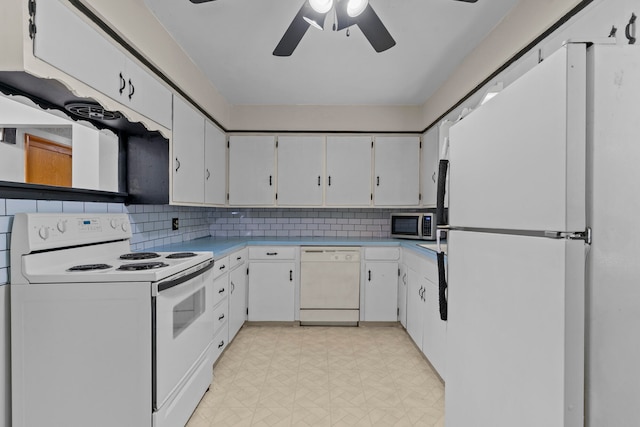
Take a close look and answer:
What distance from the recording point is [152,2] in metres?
1.83

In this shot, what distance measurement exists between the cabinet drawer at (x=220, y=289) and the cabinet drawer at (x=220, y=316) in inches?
2.3

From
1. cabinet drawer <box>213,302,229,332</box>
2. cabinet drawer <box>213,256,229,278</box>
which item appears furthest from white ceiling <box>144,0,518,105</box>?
cabinet drawer <box>213,302,229,332</box>

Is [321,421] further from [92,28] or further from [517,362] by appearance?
[92,28]

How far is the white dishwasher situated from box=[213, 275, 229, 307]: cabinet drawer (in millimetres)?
891

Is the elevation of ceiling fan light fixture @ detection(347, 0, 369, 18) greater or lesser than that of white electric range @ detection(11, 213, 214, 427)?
greater

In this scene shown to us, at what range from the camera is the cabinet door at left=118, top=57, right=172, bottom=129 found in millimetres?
1718

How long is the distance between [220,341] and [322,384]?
86cm

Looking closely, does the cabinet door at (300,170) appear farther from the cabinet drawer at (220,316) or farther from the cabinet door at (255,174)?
the cabinet drawer at (220,316)

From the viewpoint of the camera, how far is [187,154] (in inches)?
101

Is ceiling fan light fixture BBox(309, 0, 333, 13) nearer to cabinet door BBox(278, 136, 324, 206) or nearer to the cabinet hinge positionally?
the cabinet hinge

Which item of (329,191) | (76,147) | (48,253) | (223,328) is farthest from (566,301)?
(329,191)

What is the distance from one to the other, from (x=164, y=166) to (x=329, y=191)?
1.81m

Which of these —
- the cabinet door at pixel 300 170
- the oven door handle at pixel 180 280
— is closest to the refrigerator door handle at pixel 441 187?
the oven door handle at pixel 180 280

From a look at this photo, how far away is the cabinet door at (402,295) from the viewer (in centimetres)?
316
